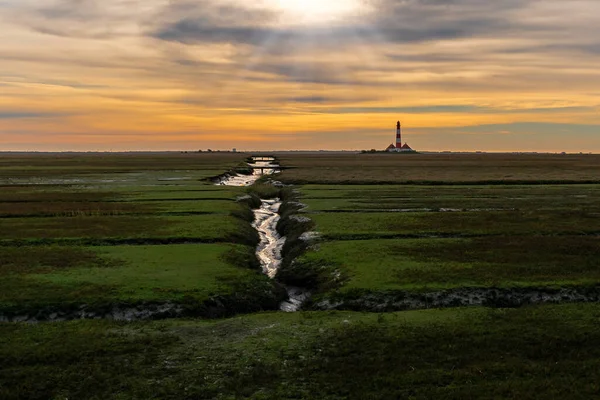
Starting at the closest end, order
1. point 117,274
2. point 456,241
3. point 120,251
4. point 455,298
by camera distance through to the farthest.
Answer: point 455,298 → point 117,274 → point 120,251 → point 456,241

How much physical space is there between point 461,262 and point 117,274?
16948 mm

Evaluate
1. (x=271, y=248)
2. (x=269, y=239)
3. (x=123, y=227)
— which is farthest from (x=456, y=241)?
(x=123, y=227)

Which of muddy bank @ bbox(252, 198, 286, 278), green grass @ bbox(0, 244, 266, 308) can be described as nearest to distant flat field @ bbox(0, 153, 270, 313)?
green grass @ bbox(0, 244, 266, 308)

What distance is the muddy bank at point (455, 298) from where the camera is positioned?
21.1 meters

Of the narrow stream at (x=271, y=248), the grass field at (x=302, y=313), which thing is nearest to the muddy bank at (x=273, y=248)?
the narrow stream at (x=271, y=248)

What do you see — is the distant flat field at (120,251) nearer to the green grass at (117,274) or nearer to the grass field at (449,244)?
the green grass at (117,274)

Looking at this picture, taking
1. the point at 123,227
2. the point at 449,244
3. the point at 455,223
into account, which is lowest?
the point at 123,227

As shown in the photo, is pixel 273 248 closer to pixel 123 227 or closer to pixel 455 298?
pixel 123 227

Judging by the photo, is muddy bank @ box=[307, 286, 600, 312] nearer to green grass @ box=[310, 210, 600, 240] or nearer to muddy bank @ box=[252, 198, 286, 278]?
muddy bank @ box=[252, 198, 286, 278]

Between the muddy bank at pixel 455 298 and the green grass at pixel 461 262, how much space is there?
19.2 inches

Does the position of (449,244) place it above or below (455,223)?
below

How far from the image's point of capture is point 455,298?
70.5 ft

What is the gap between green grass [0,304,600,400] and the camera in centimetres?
1403

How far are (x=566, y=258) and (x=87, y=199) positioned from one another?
4803 cm
